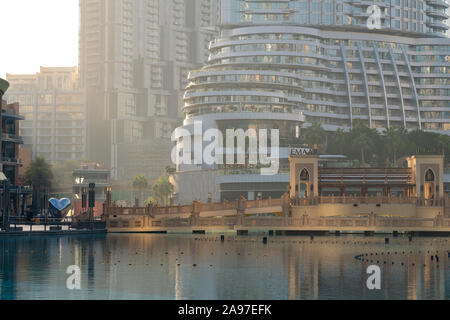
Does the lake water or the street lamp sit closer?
the lake water

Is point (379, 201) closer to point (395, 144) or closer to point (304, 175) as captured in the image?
point (304, 175)

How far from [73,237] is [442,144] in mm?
118673

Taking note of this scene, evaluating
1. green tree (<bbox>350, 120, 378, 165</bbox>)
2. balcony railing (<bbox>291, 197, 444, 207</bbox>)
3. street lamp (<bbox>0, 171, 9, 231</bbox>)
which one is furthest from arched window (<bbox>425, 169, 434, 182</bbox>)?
green tree (<bbox>350, 120, 378, 165</bbox>)

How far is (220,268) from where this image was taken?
65312 millimetres

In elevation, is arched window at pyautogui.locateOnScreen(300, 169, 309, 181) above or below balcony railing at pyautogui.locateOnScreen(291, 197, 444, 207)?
above

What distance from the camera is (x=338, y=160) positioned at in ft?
645

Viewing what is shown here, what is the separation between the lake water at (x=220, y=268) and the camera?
5091 cm

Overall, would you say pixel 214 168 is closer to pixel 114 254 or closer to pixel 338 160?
pixel 338 160

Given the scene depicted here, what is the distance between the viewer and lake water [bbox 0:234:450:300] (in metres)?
50.9

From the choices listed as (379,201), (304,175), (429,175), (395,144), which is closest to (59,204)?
(304,175)

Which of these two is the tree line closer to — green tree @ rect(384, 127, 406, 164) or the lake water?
green tree @ rect(384, 127, 406, 164)

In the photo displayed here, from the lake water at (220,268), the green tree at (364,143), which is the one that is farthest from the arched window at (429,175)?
the green tree at (364,143)

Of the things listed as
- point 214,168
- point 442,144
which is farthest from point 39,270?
point 442,144

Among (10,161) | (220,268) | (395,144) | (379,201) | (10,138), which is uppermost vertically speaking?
(395,144)
